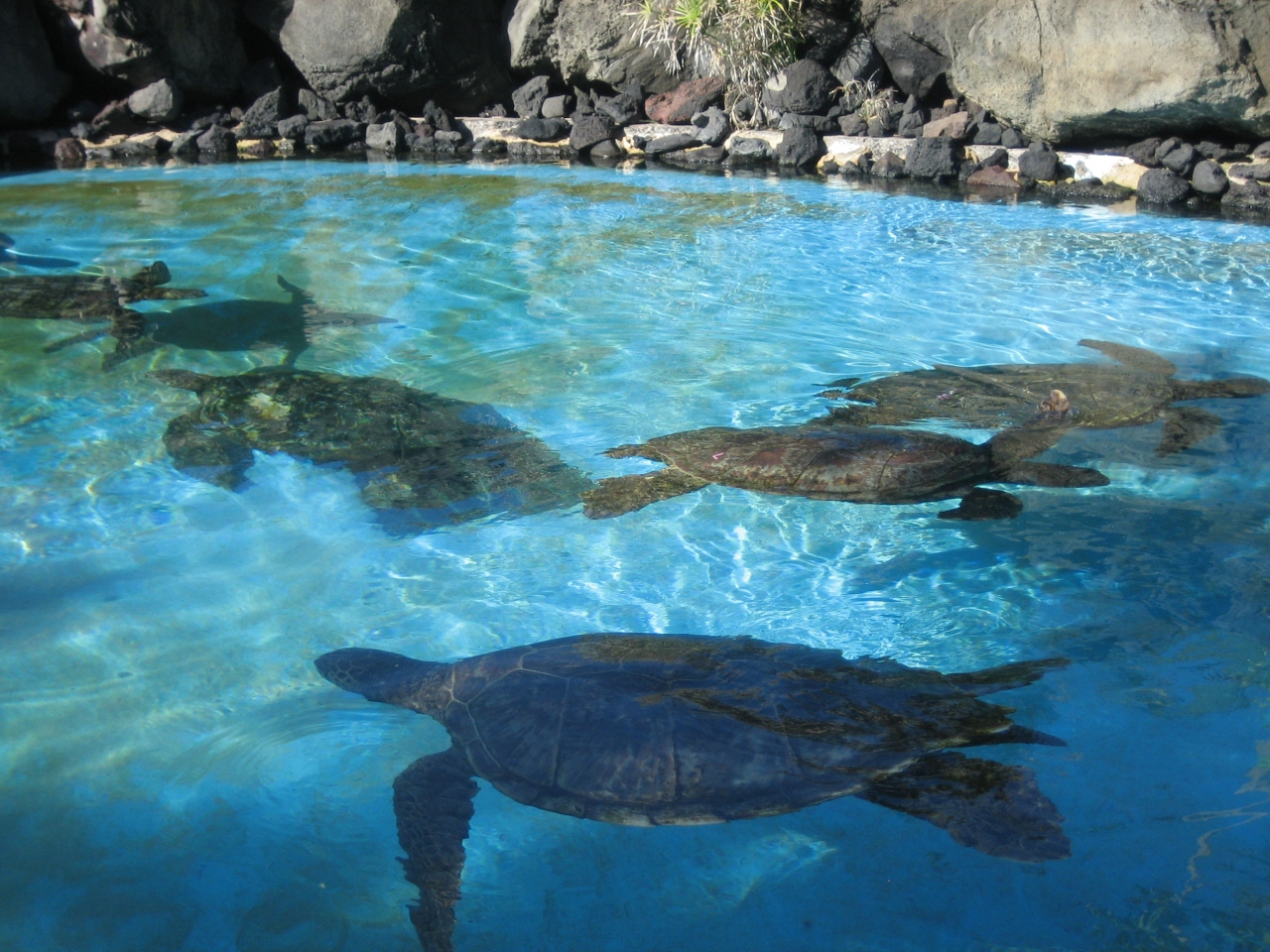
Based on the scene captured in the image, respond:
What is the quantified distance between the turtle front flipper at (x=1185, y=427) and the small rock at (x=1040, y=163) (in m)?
8.17

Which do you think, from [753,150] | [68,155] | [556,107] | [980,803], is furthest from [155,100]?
[980,803]

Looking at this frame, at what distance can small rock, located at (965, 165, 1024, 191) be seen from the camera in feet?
41.8

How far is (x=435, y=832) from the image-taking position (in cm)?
273

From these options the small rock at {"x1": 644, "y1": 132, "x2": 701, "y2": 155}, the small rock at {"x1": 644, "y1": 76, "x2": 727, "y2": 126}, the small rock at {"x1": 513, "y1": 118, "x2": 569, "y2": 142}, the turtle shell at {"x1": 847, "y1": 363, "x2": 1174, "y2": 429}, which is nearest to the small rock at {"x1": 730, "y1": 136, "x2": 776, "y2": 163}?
the small rock at {"x1": 644, "y1": 132, "x2": 701, "y2": 155}

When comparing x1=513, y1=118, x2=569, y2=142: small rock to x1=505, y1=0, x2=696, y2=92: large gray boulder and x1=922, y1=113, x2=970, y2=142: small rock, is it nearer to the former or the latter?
x1=505, y1=0, x2=696, y2=92: large gray boulder

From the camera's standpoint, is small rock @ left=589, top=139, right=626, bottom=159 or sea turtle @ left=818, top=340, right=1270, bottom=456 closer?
sea turtle @ left=818, top=340, right=1270, bottom=456

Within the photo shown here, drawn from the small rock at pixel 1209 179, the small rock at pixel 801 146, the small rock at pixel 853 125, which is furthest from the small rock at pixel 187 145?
the small rock at pixel 1209 179

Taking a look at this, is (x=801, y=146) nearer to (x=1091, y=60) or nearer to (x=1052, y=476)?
(x=1091, y=60)

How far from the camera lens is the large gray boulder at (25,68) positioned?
16094 millimetres

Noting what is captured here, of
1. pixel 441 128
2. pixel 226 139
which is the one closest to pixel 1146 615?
pixel 441 128

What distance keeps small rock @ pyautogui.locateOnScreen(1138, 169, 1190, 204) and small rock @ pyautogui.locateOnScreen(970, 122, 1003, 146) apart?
7.92ft

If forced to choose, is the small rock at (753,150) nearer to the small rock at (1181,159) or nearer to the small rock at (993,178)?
the small rock at (993,178)

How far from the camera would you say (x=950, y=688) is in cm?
294

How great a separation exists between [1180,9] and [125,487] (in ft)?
43.6
